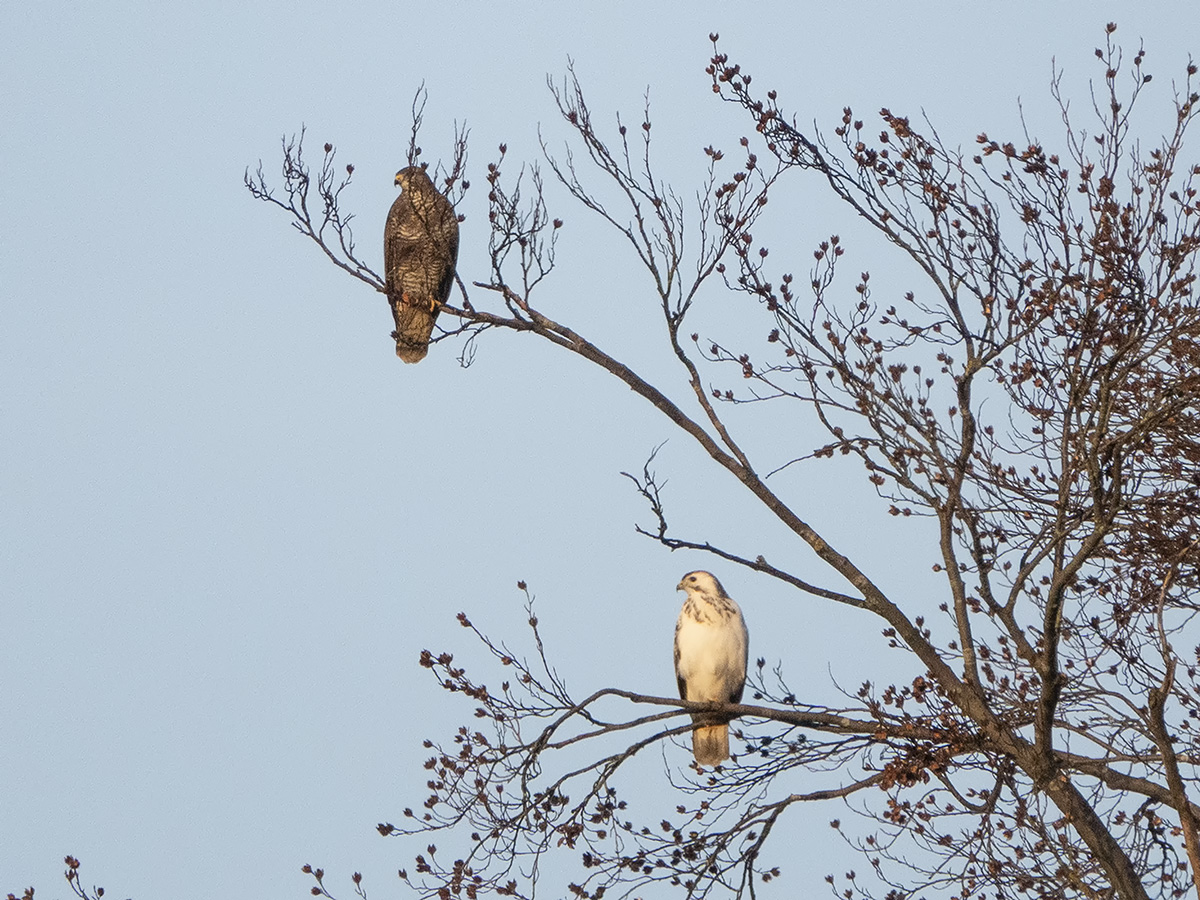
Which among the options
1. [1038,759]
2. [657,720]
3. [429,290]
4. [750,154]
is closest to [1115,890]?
[1038,759]

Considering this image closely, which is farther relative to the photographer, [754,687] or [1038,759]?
[754,687]

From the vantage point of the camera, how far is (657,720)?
21.3ft

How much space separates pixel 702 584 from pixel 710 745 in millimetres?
1010

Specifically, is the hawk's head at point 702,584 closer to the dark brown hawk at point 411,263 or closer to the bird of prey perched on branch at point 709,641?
the bird of prey perched on branch at point 709,641

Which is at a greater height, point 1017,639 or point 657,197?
point 657,197

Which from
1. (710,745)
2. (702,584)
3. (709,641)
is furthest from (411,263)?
(710,745)

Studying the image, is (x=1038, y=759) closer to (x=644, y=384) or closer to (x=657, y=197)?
(x=644, y=384)

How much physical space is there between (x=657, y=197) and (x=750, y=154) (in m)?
0.45

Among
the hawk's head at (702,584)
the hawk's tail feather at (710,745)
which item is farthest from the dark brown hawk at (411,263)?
the hawk's tail feather at (710,745)

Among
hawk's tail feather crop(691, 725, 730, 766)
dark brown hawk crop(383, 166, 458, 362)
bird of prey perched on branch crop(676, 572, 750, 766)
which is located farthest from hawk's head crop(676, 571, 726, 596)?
dark brown hawk crop(383, 166, 458, 362)

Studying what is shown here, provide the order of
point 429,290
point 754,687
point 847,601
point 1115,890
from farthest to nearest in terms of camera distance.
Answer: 1. point 429,290
2. point 754,687
3. point 847,601
4. point 1115,890

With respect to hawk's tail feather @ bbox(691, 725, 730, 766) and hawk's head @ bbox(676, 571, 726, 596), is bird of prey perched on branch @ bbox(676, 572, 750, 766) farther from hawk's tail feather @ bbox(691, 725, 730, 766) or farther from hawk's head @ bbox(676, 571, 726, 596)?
hawk's tail feather @ bbox(691, 725, 730, 766)

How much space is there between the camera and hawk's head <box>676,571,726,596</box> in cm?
923

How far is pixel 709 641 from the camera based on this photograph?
923 centimetres
